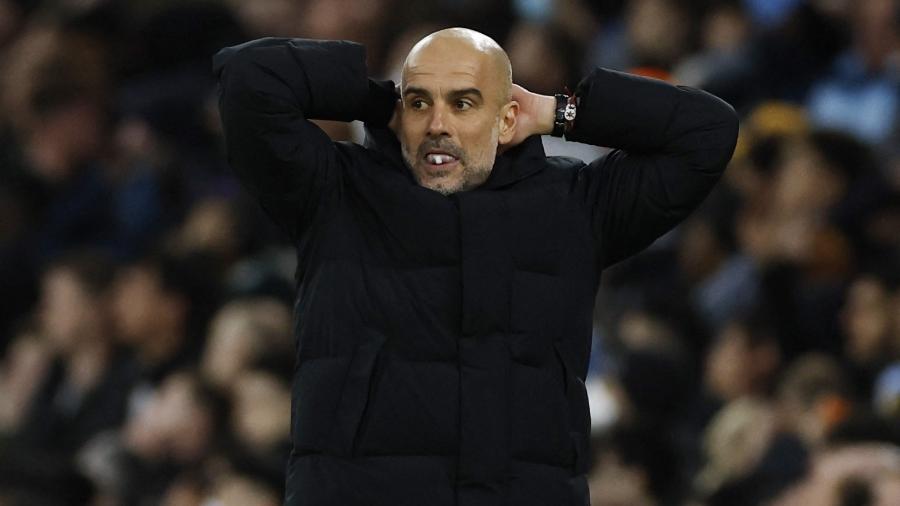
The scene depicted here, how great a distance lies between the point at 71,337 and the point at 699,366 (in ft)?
8.48

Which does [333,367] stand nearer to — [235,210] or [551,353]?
[551,353]

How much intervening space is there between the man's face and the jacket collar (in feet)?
0.09

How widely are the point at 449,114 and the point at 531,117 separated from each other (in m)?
0.21

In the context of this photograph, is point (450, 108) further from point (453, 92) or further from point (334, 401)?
point (334, 401)

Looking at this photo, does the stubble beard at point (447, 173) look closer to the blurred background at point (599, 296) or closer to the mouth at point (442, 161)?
the mouth at point (442, 161)

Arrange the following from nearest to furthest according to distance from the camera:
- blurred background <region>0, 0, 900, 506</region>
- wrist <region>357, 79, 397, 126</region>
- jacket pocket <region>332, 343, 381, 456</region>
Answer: jacket pocket <region>332, 343, 381, 456</region> → wrist <region>357, 79, 397, 126</region> → blurred background <region>0, 0, 900, 506</region>

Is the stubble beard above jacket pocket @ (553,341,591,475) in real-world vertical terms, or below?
above

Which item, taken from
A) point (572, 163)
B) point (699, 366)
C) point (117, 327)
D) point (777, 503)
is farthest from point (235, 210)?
point (572, 163)

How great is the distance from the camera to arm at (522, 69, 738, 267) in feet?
13.4

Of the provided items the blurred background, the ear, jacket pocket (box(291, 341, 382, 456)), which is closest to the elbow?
the ear

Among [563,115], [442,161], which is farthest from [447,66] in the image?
[563,115]

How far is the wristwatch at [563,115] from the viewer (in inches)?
163

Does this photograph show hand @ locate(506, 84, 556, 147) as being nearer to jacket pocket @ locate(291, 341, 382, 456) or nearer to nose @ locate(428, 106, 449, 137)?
nose @ locate(428, 106, 449, 137)

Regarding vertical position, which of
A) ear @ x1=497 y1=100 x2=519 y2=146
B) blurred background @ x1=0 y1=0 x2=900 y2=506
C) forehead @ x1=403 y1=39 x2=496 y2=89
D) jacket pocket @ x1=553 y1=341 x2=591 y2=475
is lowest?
blurred background @ x1=0 y1=0 x2=900 y2=506
